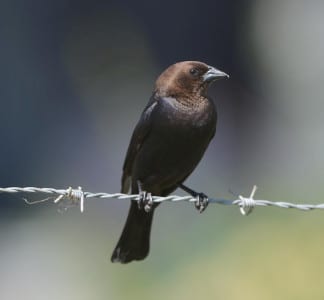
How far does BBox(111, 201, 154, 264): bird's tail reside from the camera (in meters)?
5.27

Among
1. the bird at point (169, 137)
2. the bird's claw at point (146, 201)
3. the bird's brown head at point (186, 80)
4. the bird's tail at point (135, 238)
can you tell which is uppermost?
the bird's brown head at point (186, 80)

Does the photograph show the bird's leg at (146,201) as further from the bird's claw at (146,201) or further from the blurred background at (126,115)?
the blurred background at (126,115)

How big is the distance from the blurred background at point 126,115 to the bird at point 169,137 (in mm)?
1809

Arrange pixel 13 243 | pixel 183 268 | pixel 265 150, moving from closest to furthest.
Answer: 1. pixel 183 268
2. pixel 13 243
3. pixel 265 150

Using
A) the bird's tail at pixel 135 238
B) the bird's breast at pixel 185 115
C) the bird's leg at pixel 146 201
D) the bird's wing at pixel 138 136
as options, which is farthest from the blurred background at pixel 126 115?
the bird's breast at pixel 185 115

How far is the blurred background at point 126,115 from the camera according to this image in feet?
24.8

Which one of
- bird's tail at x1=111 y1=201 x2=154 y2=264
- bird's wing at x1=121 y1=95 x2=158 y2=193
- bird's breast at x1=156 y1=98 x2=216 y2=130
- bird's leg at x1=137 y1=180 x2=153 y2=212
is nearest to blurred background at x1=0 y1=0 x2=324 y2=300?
bird's tail at x1=111 y1=201 x2=154 y2=264

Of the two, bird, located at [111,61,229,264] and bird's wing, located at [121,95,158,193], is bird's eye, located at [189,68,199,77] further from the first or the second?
bird's wing, located at [121,95,158,193]

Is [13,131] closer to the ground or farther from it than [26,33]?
closer to the ground

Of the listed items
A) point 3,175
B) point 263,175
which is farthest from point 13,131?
point 263,175

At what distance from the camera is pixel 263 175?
8.90 meters

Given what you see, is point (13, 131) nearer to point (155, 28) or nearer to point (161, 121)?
point (155, 28)

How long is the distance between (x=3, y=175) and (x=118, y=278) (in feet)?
6.86

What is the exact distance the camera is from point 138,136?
5.10 meters
